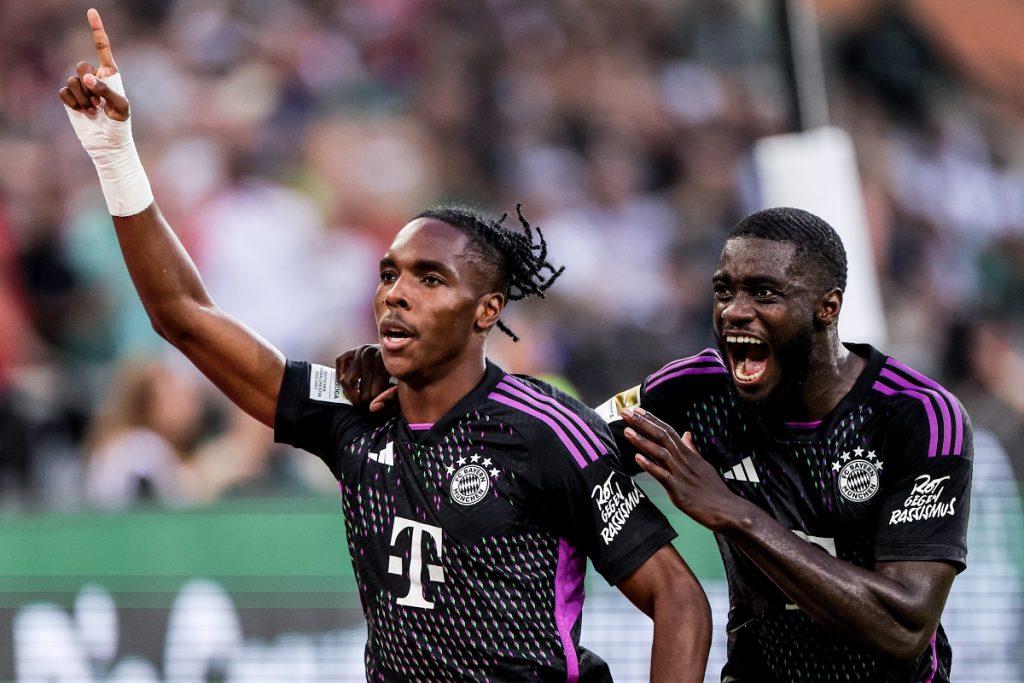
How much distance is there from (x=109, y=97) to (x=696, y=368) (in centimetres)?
182

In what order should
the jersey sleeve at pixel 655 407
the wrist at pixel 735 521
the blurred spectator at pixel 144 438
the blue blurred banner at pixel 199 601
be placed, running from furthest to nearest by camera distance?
the blurred spectator at pixel 144 438, the blue blurred banner at pixel 199 601, the jersey sleeve at pixel 655 407, the wrist at pixel 735 521

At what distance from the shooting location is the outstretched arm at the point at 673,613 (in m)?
3.80

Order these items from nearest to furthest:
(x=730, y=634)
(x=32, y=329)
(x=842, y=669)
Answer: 1. (x=842, y=669)
2. (x=730, y=634)
3. (x=32, y=329)

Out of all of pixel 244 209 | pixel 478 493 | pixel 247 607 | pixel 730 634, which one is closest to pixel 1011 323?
pixel 244 209

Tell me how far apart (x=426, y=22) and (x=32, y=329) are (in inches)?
151

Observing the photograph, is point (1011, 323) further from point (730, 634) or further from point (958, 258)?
point (730, 634)

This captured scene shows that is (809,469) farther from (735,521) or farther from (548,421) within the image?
(548,421)

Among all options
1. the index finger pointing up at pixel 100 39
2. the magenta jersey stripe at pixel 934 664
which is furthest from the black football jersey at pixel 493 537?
the index finger pointing up at pixel 100 39

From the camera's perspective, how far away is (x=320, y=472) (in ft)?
26.7

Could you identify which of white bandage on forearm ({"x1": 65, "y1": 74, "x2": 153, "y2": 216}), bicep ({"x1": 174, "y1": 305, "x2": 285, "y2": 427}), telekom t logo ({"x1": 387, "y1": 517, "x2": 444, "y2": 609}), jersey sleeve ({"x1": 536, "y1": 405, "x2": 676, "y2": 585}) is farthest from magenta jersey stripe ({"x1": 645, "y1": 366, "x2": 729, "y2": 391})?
white bandage on forearm ({"x1": 65, "y1": 74, "x2": 153, "y2": 216})

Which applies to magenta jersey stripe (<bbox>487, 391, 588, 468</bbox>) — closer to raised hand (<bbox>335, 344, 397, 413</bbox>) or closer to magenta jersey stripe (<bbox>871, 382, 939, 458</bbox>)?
raised hand (<bbox>335, 344, 397, 413</bbox>)

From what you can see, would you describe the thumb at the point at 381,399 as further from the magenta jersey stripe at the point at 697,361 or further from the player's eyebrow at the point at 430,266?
the magenta jersey stripe at the point at 697,361

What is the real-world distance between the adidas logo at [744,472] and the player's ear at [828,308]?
45cm

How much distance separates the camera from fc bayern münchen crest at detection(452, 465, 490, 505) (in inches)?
155
